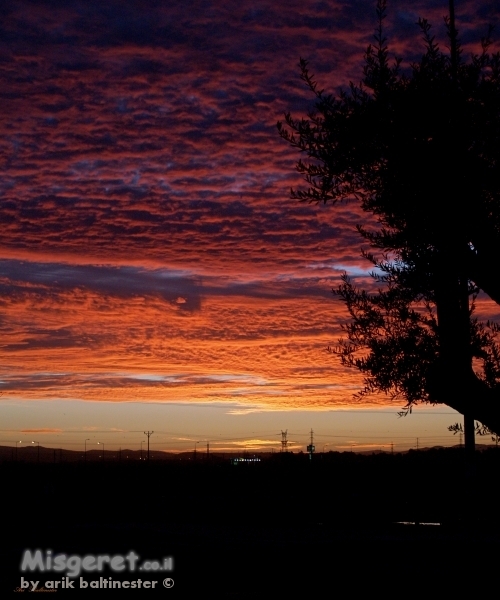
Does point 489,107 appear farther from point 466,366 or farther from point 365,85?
point 466,366

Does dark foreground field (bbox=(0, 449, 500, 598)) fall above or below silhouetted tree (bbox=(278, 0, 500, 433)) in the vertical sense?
below

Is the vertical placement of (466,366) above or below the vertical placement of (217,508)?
above

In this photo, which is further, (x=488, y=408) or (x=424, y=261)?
(x=424, y=261)

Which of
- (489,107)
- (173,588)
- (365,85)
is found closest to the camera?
(489,107)

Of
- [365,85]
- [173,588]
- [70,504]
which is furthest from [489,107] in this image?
[70,504]

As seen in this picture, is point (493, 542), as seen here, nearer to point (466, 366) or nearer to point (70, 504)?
point (466, 366)

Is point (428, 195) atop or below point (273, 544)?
atop

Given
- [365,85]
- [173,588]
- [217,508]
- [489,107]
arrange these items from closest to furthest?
1. [489,107]
2. [365,85]
3. [173,588]
4. [217,508]

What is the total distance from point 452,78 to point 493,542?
844 cm

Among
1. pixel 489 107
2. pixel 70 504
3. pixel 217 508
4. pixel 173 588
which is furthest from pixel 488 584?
pixel 70 504

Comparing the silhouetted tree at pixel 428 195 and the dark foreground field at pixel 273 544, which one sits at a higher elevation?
the silhouetted tree at pixel 428 195

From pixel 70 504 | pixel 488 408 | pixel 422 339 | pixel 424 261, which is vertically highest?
pixel 424 261

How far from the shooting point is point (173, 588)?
389 inches

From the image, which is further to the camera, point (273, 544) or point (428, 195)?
point (273, 544)
